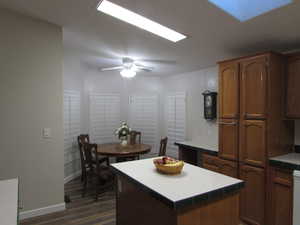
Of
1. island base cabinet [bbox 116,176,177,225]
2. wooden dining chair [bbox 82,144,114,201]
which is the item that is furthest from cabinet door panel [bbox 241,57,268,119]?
wooden dining chair [bbox 82,144,114,201]

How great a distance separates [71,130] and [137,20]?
109 inches

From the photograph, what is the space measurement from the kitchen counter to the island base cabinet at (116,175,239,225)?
3.65ft

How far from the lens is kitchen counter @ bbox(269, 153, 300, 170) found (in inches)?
88.5

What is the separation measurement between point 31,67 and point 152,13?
1775 mm

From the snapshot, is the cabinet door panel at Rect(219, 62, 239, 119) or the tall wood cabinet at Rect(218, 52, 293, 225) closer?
the tall wood cabinet at Rect(218, 52, 293, 225)

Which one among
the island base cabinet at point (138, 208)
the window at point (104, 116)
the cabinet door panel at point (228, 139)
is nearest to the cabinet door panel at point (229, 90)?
the cabinet door panel at point (228, 139)

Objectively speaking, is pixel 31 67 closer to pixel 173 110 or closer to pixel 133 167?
pixel 133 167

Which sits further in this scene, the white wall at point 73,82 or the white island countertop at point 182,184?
the white wall at point 73,82

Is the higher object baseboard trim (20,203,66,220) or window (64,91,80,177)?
window (64,91,80,177)

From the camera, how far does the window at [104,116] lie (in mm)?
4824

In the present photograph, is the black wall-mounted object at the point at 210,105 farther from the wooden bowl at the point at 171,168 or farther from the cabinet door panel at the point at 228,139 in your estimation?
the wooden bowl at the point at 171,168

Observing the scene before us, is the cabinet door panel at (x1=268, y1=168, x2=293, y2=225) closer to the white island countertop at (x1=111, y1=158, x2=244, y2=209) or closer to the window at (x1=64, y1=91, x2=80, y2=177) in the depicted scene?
the white island countertop at (x1=111, y1=158, x2=244, y2=209)

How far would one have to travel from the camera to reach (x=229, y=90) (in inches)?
114

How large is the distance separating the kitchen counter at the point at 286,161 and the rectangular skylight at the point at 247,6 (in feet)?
5.54
